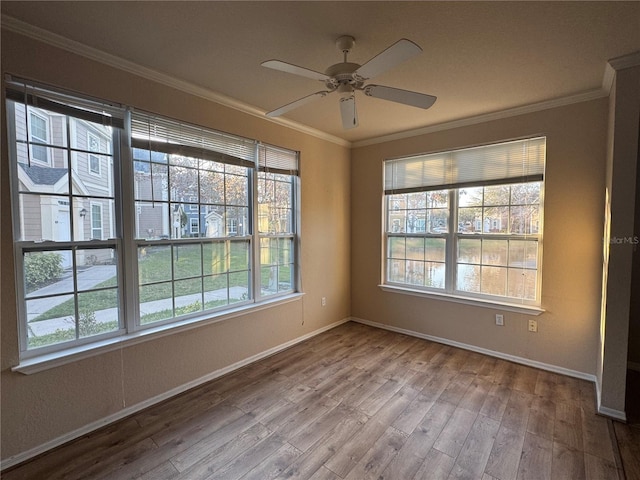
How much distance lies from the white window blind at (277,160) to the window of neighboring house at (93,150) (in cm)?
142

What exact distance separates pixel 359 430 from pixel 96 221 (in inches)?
93.8

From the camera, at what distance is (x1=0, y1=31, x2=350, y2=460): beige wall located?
1.79 metres

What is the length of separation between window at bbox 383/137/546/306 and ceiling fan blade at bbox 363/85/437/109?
5.87ft

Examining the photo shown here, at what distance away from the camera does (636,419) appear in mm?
2205

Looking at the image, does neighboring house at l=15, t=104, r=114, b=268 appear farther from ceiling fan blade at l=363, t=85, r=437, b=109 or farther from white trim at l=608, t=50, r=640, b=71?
white trim at l=608, t=50, r=640, b=71

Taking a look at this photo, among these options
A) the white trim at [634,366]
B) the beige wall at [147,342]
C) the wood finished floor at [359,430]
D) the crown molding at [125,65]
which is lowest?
the wood finished floor at [359,430]

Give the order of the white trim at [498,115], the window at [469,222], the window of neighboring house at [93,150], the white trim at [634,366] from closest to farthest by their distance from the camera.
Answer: the window of neighboring house at [93,150] < the white trim at [498,115] < the white trim at [634,366] < the window at [469,222]

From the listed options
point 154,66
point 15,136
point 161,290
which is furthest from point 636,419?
point 15,136

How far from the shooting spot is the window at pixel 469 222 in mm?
3078

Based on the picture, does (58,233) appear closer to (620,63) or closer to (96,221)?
(96,221)

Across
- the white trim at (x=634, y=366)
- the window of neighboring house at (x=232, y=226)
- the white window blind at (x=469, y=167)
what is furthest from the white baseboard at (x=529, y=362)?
the window of neighboring house at (x=232, y=226)

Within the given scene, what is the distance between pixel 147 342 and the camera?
2.36 meters

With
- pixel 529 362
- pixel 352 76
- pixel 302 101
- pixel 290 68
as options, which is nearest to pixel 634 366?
pixel 529 362

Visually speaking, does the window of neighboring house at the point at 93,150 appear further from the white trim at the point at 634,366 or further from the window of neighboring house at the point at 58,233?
the white trim at the point at 634,366
